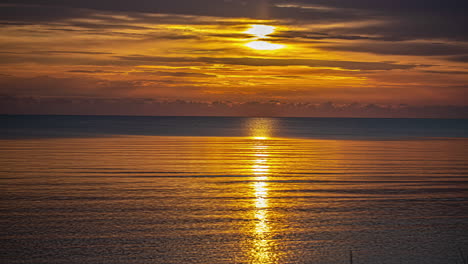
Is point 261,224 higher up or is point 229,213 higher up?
point 229,213

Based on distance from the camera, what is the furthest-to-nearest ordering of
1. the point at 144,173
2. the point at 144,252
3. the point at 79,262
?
the point at 144,173 < the point at 144,252 < the point at 79,262

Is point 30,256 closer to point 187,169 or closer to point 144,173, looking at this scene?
point 144,173

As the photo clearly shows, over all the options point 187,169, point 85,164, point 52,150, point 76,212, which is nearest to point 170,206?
point 76,212

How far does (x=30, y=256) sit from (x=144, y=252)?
10.2 ft

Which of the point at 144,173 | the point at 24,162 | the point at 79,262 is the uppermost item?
the point at 24,162

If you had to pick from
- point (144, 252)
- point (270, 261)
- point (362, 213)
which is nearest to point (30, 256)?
point (144, 252)

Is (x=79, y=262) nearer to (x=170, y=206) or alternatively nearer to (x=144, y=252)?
(x=144, y=252)

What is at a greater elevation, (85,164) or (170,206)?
(85,164)

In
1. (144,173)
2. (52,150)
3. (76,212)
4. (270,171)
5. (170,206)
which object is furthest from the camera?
(52,150)

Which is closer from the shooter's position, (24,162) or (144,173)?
(144,173)

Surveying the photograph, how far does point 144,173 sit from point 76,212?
1106cm

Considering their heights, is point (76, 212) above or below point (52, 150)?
below

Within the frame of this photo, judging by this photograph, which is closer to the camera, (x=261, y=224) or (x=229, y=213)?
(x=261, y=224)

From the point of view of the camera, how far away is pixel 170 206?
2092 cm
